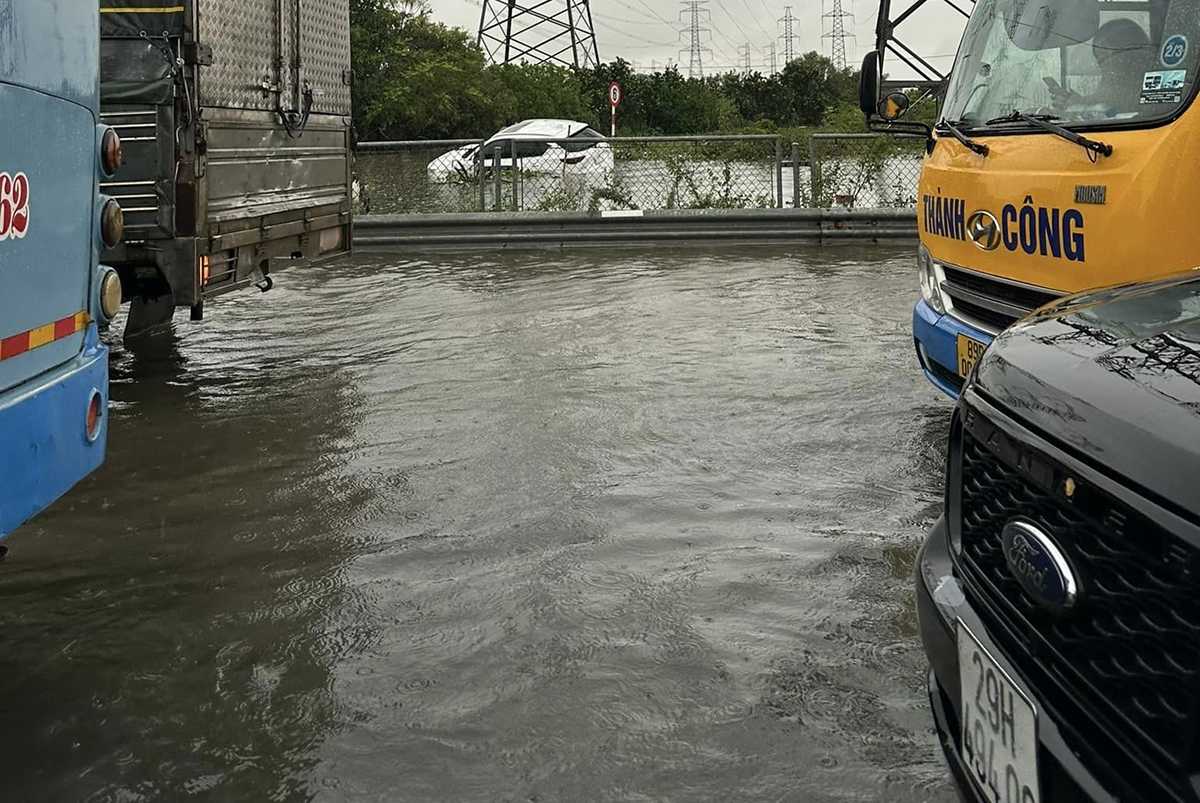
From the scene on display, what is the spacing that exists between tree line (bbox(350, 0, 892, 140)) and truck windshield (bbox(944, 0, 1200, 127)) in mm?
26241

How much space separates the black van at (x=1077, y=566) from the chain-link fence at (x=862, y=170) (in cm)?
1343

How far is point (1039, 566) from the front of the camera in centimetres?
190

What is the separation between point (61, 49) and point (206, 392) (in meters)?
4.17

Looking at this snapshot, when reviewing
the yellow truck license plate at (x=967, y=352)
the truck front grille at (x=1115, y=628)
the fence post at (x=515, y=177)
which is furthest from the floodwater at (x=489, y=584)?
the fence post at (x=515, y=177)

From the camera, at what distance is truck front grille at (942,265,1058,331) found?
4723 millimetres

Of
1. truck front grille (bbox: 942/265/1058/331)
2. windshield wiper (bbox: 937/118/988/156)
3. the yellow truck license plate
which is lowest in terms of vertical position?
the yellow truck license plate

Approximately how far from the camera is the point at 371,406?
278 inches

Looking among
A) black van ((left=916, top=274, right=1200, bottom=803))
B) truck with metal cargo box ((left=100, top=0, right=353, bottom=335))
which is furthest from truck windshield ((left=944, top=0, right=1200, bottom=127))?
truck with metal cargo box ((left=100, top=0, right=353, bottom=335))

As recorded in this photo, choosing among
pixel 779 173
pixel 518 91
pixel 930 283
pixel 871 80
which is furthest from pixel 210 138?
pixel 518 91

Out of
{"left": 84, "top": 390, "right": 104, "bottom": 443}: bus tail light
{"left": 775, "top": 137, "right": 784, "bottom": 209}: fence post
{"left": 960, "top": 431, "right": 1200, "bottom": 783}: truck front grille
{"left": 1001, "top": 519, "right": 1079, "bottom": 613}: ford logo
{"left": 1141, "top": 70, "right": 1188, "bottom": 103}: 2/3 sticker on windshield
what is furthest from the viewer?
{"left": 775, "top": 137, "right": 784, "bottom": 209}: fence post

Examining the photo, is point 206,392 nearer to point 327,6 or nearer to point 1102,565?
Result: point 327,6

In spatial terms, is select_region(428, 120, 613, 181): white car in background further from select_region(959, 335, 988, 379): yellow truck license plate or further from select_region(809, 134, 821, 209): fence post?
select_region(959, 335, 988, 379): yellow truck license plate

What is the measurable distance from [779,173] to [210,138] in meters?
9.80

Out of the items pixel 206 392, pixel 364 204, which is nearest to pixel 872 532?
pixel 206 392
